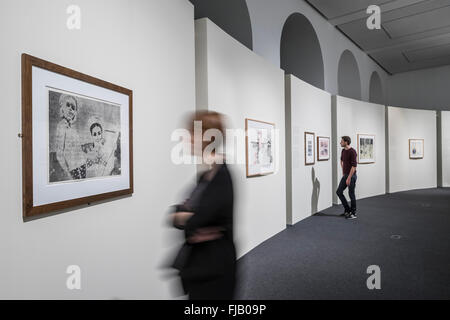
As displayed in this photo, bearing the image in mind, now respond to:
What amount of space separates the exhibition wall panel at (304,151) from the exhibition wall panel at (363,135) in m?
0.52

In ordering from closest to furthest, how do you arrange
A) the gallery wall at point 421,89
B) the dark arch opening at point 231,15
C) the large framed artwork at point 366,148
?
the dark arch opening at point 231,15 < the large framed artwork at point 366,148 < the gallery wall at point 421,89

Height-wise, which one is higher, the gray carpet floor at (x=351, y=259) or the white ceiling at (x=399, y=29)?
the white ceiling at (x=399, y=29)

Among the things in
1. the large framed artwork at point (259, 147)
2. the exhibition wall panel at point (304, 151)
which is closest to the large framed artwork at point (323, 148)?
the exhibition wall panel at point (304, 151)

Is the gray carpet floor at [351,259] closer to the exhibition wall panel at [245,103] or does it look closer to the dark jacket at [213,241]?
the dark jacket at [213,241]

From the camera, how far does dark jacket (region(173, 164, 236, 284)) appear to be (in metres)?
1.86

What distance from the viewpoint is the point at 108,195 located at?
2328mm

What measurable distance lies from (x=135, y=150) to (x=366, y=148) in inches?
381

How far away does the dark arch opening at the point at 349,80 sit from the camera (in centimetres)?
1129

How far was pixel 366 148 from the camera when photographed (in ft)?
33.9

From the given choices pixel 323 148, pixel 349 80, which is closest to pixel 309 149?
pixel 323 148

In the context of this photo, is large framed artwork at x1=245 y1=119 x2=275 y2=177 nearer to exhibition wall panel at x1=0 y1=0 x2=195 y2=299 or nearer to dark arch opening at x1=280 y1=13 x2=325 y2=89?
exhibition wall panel at x1=0 y1=0 x2=195 y2=299
